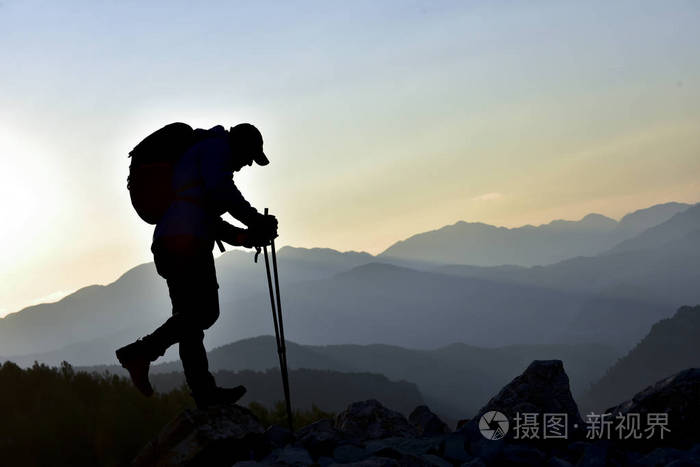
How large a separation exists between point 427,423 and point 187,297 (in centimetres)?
327

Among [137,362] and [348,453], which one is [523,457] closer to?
[348,453]

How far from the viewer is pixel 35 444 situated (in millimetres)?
7375

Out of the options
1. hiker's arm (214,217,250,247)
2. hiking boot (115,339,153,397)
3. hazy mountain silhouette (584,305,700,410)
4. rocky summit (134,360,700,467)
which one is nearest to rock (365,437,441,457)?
rocky summit (134,360,700,467)

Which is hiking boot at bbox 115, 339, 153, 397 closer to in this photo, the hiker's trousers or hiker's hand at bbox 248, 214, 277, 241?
the hiker's trousers

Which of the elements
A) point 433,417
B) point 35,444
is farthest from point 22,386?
point 433,417

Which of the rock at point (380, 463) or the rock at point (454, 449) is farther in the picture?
the rock at point (454, 449)

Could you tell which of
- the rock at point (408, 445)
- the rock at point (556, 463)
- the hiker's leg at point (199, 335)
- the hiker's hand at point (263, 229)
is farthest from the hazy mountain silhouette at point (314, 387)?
the rock at point (556, 463)

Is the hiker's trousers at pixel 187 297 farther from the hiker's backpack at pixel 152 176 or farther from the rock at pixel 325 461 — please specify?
the rock at pixel 325 461

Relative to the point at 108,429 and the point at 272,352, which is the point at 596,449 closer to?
the point at 108,429

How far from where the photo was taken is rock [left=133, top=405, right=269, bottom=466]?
19.1 feet

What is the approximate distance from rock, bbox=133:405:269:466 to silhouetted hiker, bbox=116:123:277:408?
357 millimetres

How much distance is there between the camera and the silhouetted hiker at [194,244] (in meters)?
6.05

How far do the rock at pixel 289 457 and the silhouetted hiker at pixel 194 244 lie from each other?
0.90m

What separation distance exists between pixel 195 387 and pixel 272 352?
143 m
